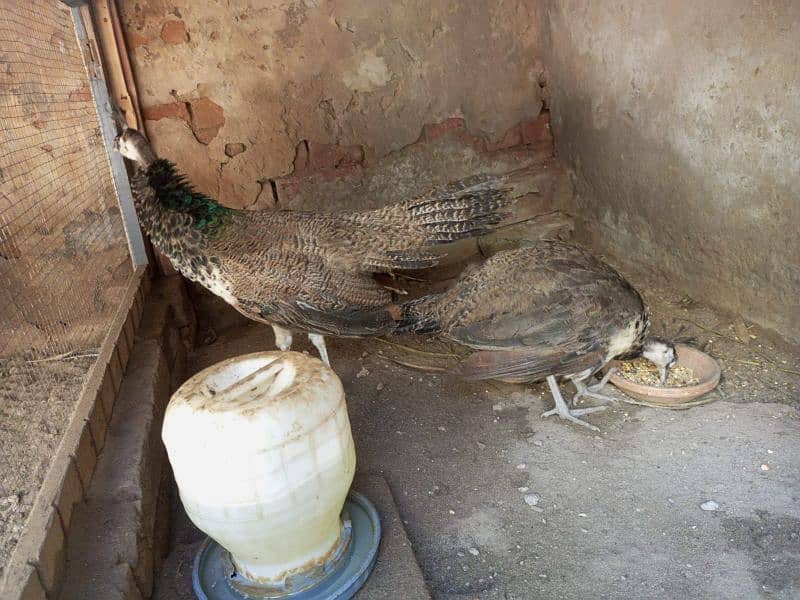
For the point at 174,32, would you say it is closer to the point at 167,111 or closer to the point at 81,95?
the point at 167,111

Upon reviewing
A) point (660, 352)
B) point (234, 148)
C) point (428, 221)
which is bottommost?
point (660, 352)

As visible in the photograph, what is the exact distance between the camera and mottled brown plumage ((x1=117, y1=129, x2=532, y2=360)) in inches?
125

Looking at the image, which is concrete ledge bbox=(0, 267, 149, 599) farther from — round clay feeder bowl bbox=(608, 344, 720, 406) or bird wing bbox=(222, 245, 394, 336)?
round clay feeder bowl bbox=(608, 344, 720, 406)

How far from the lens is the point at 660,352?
3.26 metres

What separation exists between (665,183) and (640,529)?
2288 mm

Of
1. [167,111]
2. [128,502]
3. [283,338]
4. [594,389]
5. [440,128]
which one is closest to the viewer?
[128,502]

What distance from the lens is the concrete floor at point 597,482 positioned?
2.30 metres

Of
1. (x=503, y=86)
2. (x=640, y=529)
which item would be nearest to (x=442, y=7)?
(x=503, y=86)

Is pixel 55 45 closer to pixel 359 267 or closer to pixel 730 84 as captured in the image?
pixel 359 267

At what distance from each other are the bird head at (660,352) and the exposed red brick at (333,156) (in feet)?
7.62

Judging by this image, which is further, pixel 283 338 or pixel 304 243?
pixel 283 338

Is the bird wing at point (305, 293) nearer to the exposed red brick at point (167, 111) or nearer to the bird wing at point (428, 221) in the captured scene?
the bird wing at point (428, 221)

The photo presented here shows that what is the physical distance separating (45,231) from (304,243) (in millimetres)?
1242

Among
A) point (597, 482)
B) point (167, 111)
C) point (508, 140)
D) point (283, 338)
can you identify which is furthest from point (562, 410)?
point (167, 111)
